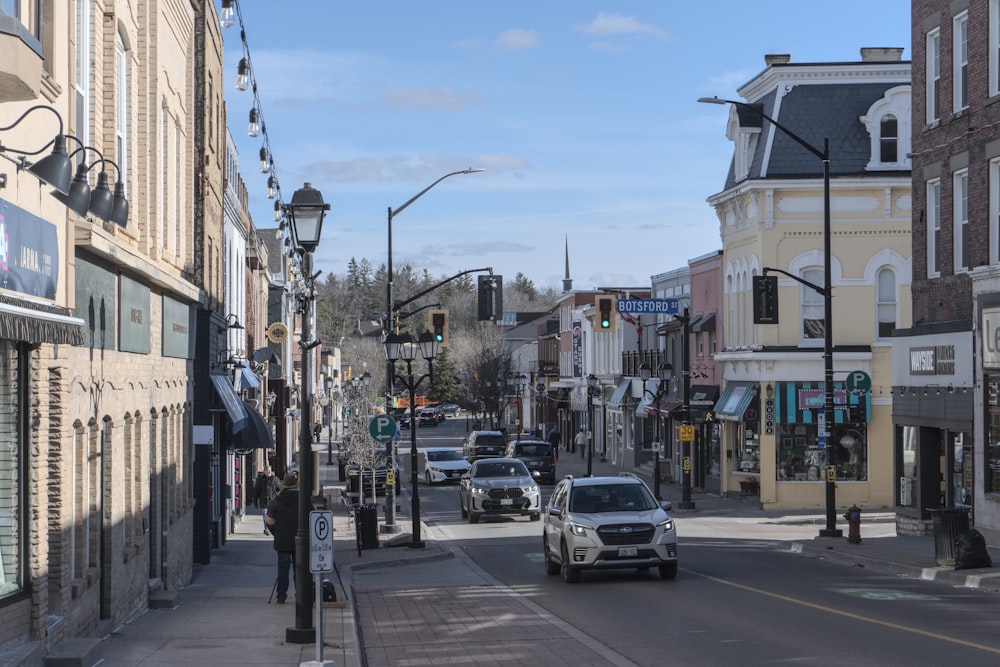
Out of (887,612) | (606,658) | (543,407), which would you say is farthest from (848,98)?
(543,407)

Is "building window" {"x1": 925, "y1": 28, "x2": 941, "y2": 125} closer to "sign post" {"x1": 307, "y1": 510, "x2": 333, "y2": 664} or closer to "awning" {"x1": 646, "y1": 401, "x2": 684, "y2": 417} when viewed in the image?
"sign post" {"x1": 307, "y1": 510, "x2": 333, "y2": 664}

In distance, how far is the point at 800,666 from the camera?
12.9 m

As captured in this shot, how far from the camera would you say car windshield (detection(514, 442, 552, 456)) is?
53.2m

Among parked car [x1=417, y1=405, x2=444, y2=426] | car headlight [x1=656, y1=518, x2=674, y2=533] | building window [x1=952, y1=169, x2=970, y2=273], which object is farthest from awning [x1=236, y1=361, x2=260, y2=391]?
parked car [x1=417, y1=405, x2=444, y2=426]

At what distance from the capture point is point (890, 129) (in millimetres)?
41469

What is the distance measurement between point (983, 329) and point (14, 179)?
2064cm

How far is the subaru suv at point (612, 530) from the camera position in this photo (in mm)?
21172

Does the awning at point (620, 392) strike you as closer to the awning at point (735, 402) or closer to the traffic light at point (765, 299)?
the awning at point (735, 402)

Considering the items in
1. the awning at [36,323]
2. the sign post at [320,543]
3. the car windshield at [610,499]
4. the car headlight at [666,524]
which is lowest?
the car headlight at [666,524]

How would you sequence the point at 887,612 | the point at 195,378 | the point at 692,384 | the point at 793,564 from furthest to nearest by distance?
the point at 692,384, the point at 195,378, the point at 793,564, the point at 887,612

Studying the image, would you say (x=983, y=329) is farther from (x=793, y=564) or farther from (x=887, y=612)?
(x=887, y=612)

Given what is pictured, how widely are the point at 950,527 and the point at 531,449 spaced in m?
31.8

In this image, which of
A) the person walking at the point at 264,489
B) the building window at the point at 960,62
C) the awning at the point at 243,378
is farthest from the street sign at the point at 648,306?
the building window at the point at 960,62

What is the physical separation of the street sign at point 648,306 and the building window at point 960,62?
54.0 feet
